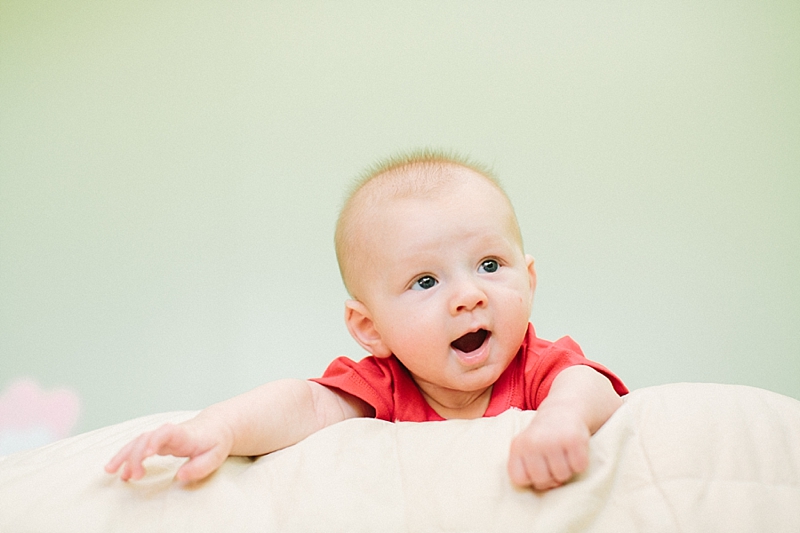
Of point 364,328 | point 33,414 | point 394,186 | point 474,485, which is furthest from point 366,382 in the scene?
point 33,414

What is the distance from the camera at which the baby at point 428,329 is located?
782mm

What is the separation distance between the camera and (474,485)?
582 millimetres

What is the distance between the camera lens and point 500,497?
0.57 metres

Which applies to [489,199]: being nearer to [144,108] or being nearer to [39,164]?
[144,108]

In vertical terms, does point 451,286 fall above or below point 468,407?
above

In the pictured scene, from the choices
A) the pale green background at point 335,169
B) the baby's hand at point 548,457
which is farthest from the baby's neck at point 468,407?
the pale green background at point 335,169

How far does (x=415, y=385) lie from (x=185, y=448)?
0.43 metres

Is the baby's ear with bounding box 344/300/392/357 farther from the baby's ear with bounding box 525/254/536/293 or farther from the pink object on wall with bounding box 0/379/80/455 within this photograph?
the pink object on wall with bounding box 0/379/80/455

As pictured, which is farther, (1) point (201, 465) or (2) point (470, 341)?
(2) point (470, 341)

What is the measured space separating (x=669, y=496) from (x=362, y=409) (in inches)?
20.7

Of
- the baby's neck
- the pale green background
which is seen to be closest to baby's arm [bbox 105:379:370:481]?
the baby's neck

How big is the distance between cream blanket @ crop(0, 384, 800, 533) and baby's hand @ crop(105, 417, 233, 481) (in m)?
0.02

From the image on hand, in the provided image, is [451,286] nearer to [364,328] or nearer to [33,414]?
[364,328]

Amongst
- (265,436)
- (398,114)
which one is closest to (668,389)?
(265,436)
